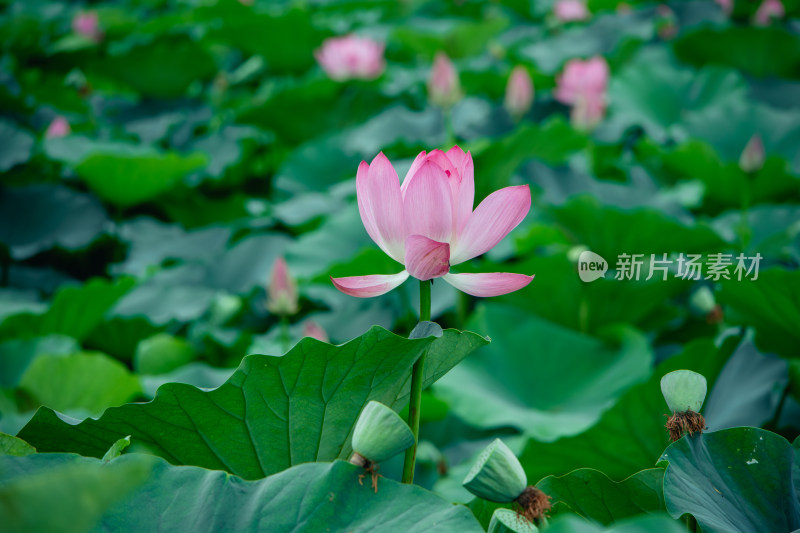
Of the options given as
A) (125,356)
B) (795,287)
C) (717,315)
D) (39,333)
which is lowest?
(125,356)

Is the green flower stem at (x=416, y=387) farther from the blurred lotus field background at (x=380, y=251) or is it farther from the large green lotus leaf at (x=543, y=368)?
the large green lotus leaf at (x=543, y=368)

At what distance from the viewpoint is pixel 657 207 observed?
168 cm

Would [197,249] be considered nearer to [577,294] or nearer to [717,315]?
[577,294]

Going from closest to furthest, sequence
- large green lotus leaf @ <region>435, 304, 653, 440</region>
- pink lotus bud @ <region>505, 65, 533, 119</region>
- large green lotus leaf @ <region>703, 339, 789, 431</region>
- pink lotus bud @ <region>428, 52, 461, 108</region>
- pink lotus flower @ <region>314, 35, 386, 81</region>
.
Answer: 1. large green lotus leaf @ <region>703, 339, 789, 431</region>
2. large green lotus leaf @ <region>435, 304, 653, 440</region>
3. pink lotus bud @ <region>428, 52, 461, 108</region>
4. pink lotus bud @ <region>505, 65, 533, 119</region>
5. pink lotus flower @ <region>314, 35, 386, 81</region>

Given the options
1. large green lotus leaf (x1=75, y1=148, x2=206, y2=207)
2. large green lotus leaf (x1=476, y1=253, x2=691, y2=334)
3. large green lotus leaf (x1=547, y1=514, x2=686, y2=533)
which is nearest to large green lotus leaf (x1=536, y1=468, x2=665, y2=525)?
large green lotus leaf (x1=547, y1=514, x2=686, y2=533)

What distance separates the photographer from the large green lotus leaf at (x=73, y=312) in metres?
1.48

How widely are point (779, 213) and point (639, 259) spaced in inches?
18.5

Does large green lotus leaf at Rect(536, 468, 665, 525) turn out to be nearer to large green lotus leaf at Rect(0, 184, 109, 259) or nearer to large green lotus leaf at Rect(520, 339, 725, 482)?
large green lotus leaf at Rect(520, 339, 725, 482)

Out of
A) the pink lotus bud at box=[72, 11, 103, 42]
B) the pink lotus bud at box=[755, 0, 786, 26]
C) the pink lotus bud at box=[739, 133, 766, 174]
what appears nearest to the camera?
the pink lotus bud at box=[739, 133, 766, 174]

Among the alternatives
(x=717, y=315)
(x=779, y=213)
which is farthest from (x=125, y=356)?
(x=779, y=213)

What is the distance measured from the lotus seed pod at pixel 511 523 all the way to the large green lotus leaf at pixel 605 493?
11 cm

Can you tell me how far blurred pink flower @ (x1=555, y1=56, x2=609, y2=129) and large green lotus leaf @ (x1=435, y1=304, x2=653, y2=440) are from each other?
85 cm

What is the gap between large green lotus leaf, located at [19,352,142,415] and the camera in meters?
1.28

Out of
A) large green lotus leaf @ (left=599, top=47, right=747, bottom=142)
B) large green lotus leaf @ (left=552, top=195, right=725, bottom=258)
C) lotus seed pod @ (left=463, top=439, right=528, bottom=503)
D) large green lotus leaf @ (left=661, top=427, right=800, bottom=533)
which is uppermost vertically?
lotus seed pod @ (left=463, top=439, right=528, bottom=503)
